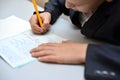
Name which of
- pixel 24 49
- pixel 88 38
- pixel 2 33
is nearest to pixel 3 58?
pixel 24 49

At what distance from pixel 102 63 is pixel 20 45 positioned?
0.96 feet

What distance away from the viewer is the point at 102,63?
2.03 feet

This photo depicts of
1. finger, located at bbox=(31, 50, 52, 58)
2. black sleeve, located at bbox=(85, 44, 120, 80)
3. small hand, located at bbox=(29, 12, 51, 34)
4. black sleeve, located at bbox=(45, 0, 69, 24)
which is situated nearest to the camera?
black sleeve, located at bbox=(85, 44, 120, 80)

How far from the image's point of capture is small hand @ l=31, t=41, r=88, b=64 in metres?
0.66

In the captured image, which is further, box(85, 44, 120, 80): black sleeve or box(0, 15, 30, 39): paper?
box(0, 15, 30, 39): paper

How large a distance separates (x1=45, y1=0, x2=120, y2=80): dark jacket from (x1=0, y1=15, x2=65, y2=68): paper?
13cm

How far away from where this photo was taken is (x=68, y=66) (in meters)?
0.66

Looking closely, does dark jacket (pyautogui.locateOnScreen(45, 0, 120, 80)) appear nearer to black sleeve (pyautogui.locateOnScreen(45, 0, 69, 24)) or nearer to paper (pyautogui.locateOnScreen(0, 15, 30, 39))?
black sleeve (pyautogui.locateOnScreen(45, 0, 69, 24))

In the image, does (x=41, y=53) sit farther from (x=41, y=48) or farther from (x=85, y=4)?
(x=85, y=4)

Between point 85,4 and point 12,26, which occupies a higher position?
point 85,4

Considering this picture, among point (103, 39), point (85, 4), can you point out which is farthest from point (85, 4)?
point (103, 39)

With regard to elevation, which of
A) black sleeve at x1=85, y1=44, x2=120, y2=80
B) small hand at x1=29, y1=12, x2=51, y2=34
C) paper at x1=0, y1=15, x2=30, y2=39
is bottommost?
paper at x1=0, y1=15, x2=30, y2=39

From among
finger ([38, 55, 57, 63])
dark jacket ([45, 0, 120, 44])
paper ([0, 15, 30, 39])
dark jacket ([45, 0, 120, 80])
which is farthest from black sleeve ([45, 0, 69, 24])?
finger ([38, 55, 57, 63])

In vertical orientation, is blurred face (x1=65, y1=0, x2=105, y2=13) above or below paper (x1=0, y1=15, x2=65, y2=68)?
above
